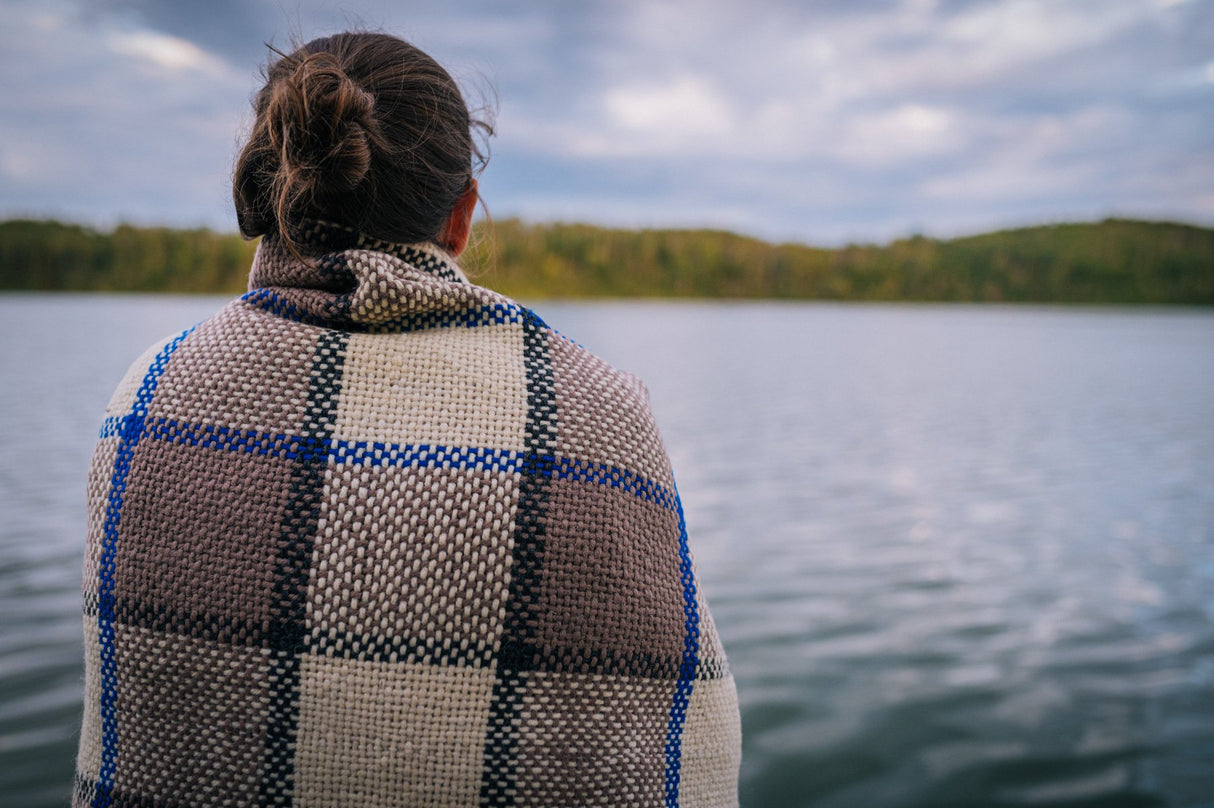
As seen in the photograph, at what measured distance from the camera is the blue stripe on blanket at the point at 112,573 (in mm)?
1288

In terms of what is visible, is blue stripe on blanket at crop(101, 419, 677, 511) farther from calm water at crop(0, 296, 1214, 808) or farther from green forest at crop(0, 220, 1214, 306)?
green forest at crop(0, 220, 1214, 306)

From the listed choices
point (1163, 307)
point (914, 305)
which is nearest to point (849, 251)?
point (914, 305)

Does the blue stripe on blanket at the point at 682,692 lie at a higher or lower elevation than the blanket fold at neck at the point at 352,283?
lower

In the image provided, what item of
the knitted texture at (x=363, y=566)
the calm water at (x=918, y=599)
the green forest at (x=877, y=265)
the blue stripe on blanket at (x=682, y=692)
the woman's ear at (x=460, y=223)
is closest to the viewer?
the knitted texture at (x=363, y=566)

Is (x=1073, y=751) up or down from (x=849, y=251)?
down

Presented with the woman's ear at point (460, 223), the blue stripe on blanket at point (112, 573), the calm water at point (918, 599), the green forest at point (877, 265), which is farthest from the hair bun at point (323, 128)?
the green forest at point (877, 265)

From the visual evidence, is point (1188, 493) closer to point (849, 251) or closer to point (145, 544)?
point (145, 544)

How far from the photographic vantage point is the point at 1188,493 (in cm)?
745

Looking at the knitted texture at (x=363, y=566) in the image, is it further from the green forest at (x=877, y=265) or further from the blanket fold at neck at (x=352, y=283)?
the green forest at (x=877, y=265)

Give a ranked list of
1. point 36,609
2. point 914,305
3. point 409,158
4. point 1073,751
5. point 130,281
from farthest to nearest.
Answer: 1. point 914,305
2. point 130,281
3. point 36,609
4. point 1073,751
5. point 409,158

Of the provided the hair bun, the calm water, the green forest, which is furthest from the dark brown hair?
the green forest

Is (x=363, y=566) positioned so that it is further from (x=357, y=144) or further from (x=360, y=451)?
(x=357, y=144)

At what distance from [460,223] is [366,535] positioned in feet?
2.08

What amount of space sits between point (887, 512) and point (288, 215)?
20.3 feet
